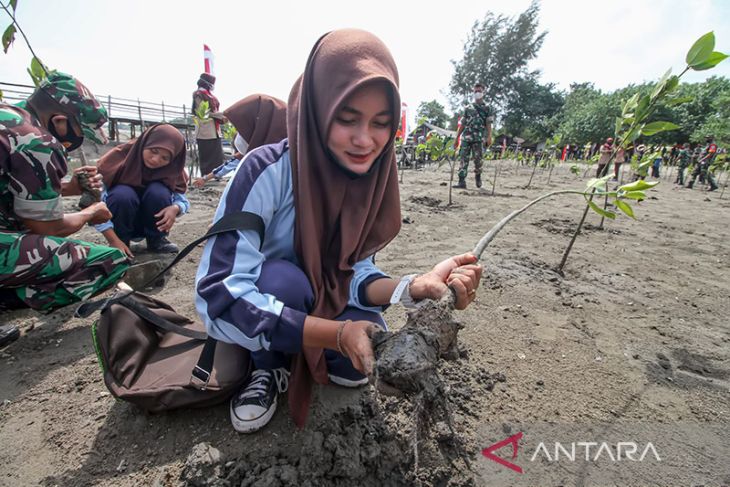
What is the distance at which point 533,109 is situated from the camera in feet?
113

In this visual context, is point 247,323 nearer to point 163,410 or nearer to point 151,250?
point 163,410

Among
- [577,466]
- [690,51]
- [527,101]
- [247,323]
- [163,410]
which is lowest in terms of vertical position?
[577,466]

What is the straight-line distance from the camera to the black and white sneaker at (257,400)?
121 cm

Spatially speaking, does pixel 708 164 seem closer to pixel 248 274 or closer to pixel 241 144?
pixel 241 144

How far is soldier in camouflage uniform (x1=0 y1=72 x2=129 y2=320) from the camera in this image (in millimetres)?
1534

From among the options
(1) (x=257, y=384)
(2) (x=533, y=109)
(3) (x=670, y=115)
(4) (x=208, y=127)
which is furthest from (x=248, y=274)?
(2) (x=533, y=109)

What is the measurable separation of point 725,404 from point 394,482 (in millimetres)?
1610

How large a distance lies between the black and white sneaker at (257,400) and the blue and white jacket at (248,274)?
1.04 feet

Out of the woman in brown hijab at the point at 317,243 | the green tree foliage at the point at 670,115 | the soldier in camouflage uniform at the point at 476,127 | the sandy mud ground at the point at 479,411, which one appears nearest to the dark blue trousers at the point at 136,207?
the sandy mud ground at the point at 479,411

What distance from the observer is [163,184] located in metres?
2.91

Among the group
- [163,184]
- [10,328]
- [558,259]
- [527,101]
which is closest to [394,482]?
[10,328]

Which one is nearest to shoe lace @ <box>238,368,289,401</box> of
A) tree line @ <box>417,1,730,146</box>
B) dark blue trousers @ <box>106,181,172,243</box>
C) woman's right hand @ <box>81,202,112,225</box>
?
woman's right hand @ <box>81,202,112,225</box>

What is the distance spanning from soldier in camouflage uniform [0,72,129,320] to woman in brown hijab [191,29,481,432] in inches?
47.4

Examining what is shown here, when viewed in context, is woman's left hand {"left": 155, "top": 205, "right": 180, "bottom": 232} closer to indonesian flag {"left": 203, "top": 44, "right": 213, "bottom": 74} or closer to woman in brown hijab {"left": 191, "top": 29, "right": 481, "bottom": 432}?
woman in brown hijab {"left": 191, "top": 29, "right": 481, "bottom": 432}
